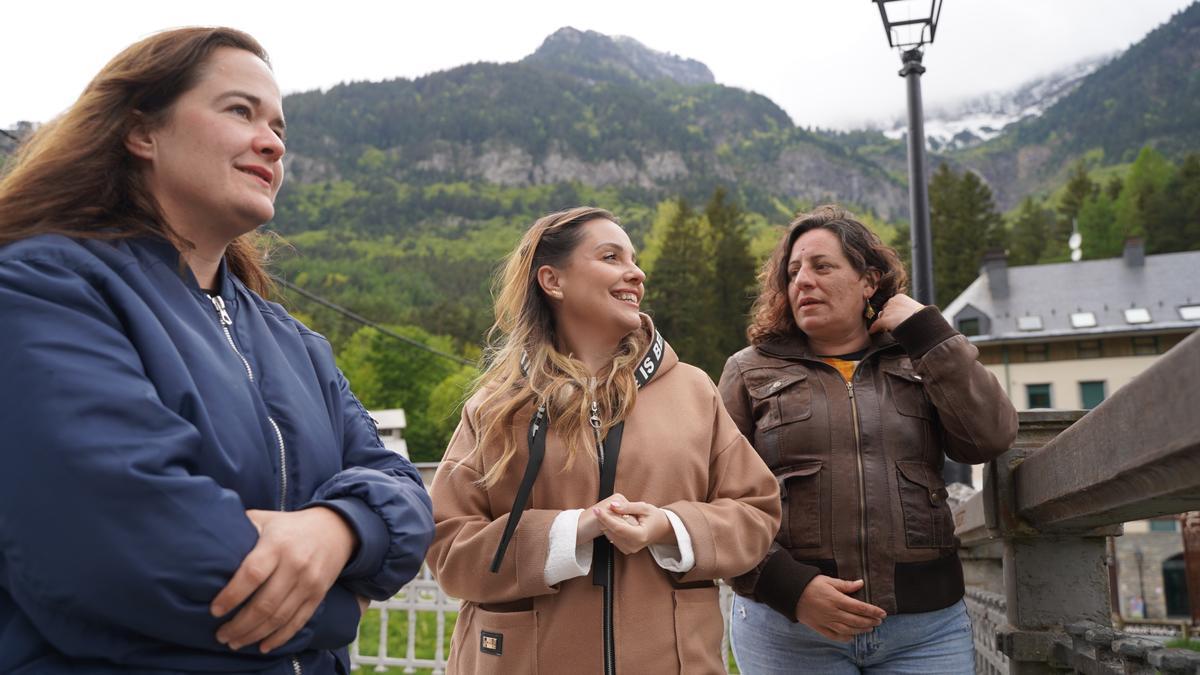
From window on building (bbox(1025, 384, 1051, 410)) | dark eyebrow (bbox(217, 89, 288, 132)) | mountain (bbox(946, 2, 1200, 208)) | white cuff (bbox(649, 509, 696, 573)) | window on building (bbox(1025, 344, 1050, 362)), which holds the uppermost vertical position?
mountain (bbox(946, 2, 1200, 208))

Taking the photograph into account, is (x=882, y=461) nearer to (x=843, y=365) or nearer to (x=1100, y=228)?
(x=843, y=365)

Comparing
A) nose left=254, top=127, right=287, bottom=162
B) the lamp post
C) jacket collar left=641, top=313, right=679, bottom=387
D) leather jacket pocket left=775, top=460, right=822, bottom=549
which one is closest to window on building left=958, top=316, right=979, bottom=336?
the lamp post

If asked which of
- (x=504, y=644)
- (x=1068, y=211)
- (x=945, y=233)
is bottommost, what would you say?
(x=504, y=644)

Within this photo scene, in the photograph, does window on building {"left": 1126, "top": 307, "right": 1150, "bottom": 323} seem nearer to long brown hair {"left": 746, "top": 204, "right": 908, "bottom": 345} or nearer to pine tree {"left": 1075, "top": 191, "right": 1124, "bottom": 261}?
pine tree {"left": 1075, "top": 191, "right": 1124, "bottom": 261}

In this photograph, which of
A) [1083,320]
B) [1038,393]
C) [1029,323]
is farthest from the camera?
[1029,323]

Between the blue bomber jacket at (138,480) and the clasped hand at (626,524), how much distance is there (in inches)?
23.3

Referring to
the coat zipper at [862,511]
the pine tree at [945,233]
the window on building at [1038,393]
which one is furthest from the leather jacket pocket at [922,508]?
the pine tree at [945,233]

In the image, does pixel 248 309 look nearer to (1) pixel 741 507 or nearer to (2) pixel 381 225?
(1) pixel 741 507

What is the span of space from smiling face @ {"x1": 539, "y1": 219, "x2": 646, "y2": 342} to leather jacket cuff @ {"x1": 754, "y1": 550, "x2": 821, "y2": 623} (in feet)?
2.70

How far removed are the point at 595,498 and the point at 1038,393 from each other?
38.5m

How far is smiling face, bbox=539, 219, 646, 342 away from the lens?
107 inches

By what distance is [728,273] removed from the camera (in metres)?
51.7

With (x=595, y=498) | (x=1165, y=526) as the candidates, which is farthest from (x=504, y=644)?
(x=1165, y=526)

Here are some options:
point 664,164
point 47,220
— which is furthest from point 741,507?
point 664,164
